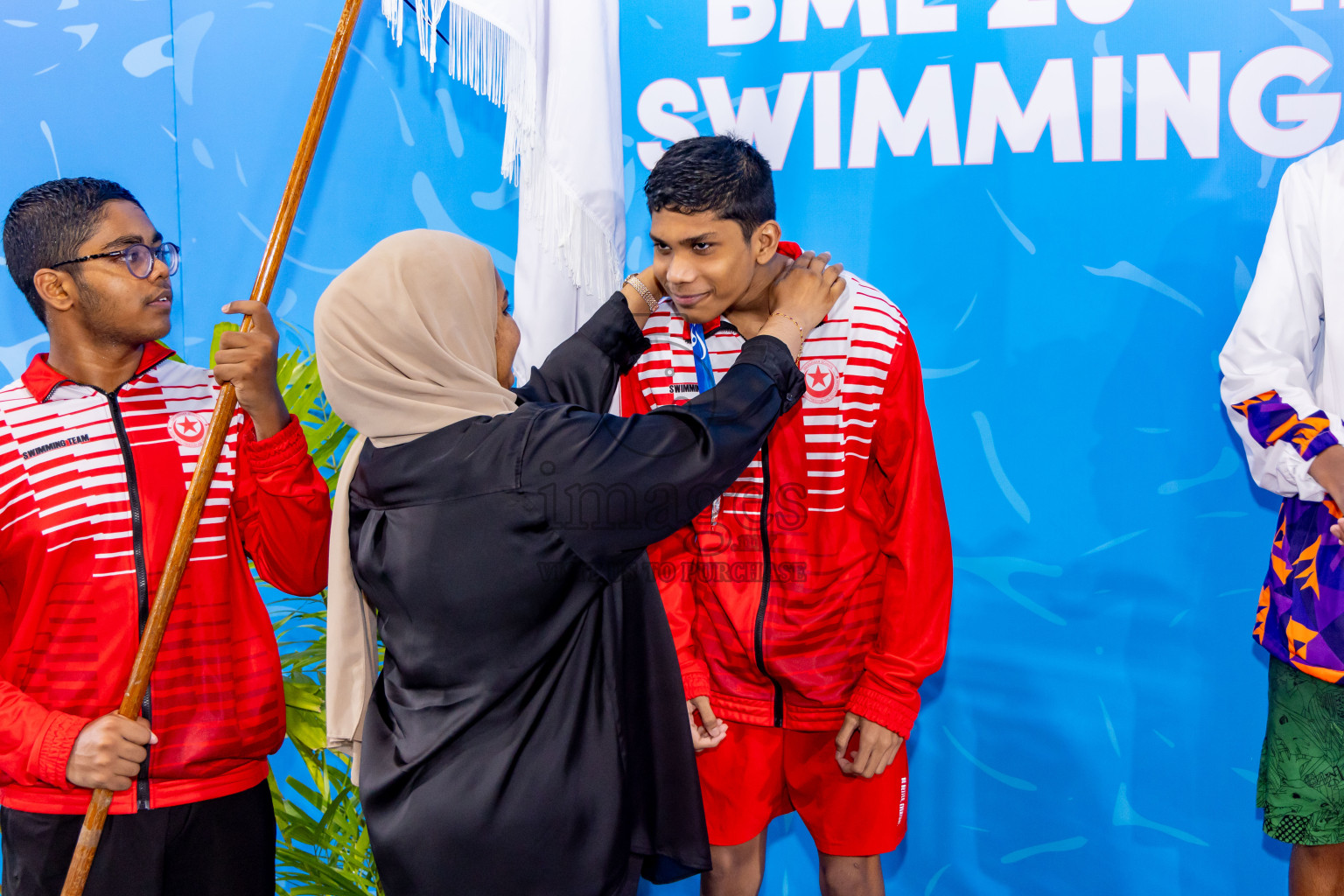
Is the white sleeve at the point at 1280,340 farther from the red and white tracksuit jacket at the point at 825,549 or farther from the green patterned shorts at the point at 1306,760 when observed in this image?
the red and white tracksuit jacket at the point at 825,549

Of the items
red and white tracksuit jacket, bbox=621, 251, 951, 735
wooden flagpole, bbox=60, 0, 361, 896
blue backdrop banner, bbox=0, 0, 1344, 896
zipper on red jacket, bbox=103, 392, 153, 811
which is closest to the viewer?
wooden flagpole, bbox=60, 0, 361, 896

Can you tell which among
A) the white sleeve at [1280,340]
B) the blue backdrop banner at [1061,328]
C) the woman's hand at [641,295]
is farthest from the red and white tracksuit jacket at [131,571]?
the white sleeve at [1280,340]

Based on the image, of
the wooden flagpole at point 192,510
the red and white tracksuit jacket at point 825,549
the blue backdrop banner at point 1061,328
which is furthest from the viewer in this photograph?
the blue backdrop banner at point 1061,328

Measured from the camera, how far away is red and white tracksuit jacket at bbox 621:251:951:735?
1.76 meters

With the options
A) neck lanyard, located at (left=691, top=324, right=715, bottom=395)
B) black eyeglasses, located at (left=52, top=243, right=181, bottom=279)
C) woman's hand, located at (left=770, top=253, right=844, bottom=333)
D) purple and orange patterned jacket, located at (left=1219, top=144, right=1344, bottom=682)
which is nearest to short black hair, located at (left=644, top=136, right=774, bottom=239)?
woman's hand, located at (left=770, top=253, right=844, bottom=333)

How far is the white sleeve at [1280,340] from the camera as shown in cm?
184

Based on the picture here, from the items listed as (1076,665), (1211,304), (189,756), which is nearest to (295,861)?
(189,756)

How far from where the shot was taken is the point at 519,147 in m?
1.99

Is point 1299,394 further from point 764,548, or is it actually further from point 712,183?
point 712,183

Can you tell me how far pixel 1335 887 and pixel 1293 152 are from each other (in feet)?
4.84

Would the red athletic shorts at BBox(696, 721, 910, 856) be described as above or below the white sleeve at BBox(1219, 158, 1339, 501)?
below

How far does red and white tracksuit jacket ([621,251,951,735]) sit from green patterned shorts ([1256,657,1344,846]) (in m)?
0.69

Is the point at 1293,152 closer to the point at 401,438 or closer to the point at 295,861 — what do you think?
the point at 401,438

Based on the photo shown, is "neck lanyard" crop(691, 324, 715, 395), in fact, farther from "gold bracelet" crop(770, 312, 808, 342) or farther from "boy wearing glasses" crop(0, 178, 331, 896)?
"boy wearing glasses" crop(0, 178, 331, 896)
